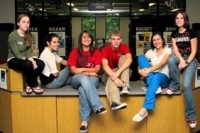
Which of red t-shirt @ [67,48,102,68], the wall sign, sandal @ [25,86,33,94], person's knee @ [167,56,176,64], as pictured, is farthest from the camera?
the wall sign

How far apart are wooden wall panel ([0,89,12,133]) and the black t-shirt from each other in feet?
8.29

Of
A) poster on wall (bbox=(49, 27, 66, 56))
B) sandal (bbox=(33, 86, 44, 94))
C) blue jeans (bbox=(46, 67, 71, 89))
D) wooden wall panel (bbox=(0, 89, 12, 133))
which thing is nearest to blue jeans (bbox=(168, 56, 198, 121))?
blue jeans (bbox=(46, 67, 71, 89))

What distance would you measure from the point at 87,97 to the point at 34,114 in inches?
33.0

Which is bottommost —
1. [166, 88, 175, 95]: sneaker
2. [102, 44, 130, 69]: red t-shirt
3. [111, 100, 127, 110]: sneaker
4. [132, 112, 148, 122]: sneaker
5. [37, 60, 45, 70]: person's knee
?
[132, 112, 148, 122]: sneaker

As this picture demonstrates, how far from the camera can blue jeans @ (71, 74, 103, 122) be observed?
12.0 feet

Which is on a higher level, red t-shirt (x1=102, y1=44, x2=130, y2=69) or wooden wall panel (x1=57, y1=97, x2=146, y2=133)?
red t-shirt (x1=102, y1=44, x2=130, y2=69)

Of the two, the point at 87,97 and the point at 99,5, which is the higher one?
the point at 99,5

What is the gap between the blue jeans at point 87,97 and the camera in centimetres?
367

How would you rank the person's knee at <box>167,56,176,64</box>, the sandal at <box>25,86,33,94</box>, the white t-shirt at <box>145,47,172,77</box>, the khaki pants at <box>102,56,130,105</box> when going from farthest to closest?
the white t-shirt at <box>145,47,172,77</box> < the sandal at <box>25,86,33,94</box> < the person's knee at <box>167,56,176,64</box> < the khaki pants at <box>102,56,130,105</box>

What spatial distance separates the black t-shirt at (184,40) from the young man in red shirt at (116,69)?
72cm

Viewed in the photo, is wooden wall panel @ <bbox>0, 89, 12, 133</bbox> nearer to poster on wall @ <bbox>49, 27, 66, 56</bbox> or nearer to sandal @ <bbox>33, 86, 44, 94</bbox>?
sandal @ <bbox>33, 86, 44, 94</bbox>

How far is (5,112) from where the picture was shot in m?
4.15

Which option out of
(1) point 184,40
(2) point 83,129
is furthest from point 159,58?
(2) point 83,129

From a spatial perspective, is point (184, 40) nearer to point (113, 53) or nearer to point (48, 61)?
point (113, 53)
